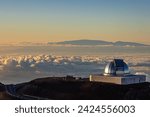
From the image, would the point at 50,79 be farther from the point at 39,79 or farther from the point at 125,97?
the point at 125,97

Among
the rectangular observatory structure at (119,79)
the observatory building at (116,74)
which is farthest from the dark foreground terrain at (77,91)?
the observatory building at (116,74)

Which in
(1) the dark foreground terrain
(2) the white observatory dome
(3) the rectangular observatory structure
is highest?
(2) the white observatory dome

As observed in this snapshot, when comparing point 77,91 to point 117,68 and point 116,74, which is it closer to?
point 116,74

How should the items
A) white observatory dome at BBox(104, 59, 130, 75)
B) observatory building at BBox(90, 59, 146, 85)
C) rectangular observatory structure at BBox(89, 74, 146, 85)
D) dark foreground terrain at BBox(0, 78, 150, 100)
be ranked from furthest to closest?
1. white observatory dome at BBox(104, 59, 130, 75)
2. observatory building at BBox(90, 59, 146, 85)
3. rectangular observatory structure at BBox(89, 74, 146, 85)
4. dark foreground terrain at BBox(0, 78, 150, 100)

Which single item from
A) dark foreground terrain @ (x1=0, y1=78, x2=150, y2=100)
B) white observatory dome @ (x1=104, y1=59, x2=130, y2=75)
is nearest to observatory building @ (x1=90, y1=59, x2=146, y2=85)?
white observatory dome @ (x1=104, y1=59, x2=130, y2=75)

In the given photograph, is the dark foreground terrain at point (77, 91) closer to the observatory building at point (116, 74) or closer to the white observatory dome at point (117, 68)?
the observatory building at point (116, 74)

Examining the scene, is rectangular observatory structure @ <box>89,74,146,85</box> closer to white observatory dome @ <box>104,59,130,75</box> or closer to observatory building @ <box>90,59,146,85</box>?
observatory building @ <box>90,59,146,85</box>

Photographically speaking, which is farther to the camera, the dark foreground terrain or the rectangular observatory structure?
the rectangular observatory structure
